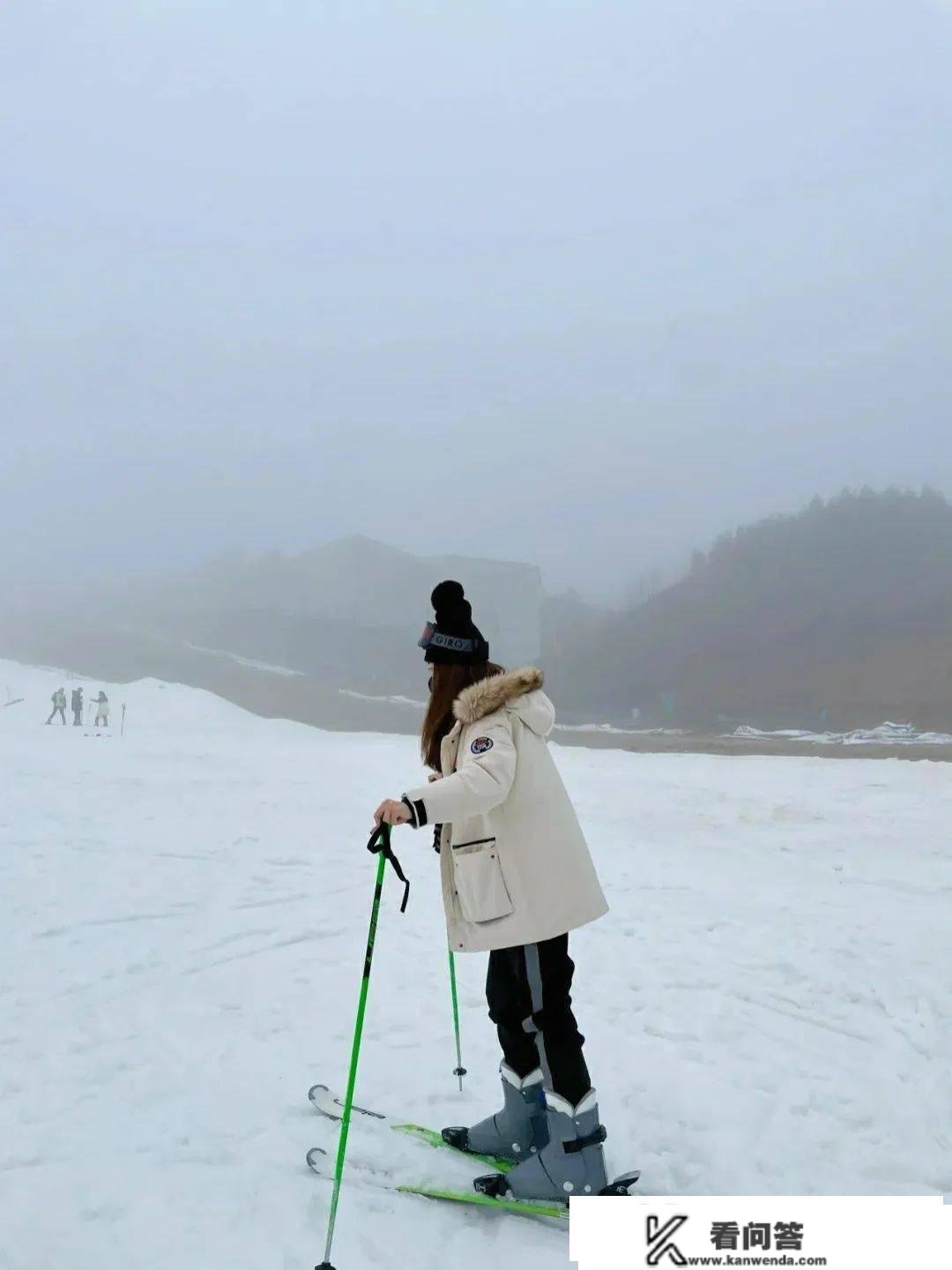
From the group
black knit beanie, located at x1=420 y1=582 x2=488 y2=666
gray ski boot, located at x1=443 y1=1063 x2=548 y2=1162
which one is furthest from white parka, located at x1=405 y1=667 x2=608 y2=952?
gray ski boot, located at x1=443 y1=1063 x2=548 y2=1162

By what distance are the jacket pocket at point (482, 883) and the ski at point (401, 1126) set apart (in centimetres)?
94

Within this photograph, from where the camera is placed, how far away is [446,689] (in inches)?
118

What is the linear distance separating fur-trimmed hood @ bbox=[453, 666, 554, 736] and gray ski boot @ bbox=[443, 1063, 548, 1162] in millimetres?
1235

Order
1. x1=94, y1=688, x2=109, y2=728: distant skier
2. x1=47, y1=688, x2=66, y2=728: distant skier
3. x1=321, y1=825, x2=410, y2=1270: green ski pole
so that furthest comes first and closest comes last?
x1=94, y1=688, x2=109, y2=728: distant skier → x1=47, y1=688, x2=66, y2=728: distant skier → x1=321, y1=825, x2=410, y2=1270: green ski pole

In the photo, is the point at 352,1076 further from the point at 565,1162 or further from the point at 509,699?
the point at 509,699

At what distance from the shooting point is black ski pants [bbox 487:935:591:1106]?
2.76m

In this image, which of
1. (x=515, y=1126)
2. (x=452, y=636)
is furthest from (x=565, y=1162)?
(x=452, y=636)

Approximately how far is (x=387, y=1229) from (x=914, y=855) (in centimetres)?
854

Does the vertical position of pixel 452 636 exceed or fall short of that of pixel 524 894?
it exceeds it

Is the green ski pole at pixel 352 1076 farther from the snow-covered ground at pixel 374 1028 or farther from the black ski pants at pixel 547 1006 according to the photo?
the black ski pants at pixel 547 1006

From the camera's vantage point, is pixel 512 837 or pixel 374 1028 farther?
pixel 374 1028

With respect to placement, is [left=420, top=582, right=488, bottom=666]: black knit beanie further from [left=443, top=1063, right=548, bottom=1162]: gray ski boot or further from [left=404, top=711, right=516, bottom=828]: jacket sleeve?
[left=443, top=1063, right=548, bottom=1162]: gray ski boot

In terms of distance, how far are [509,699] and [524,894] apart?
0.63 metres

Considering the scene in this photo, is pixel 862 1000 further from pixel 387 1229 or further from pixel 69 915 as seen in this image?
pixel 69 915
